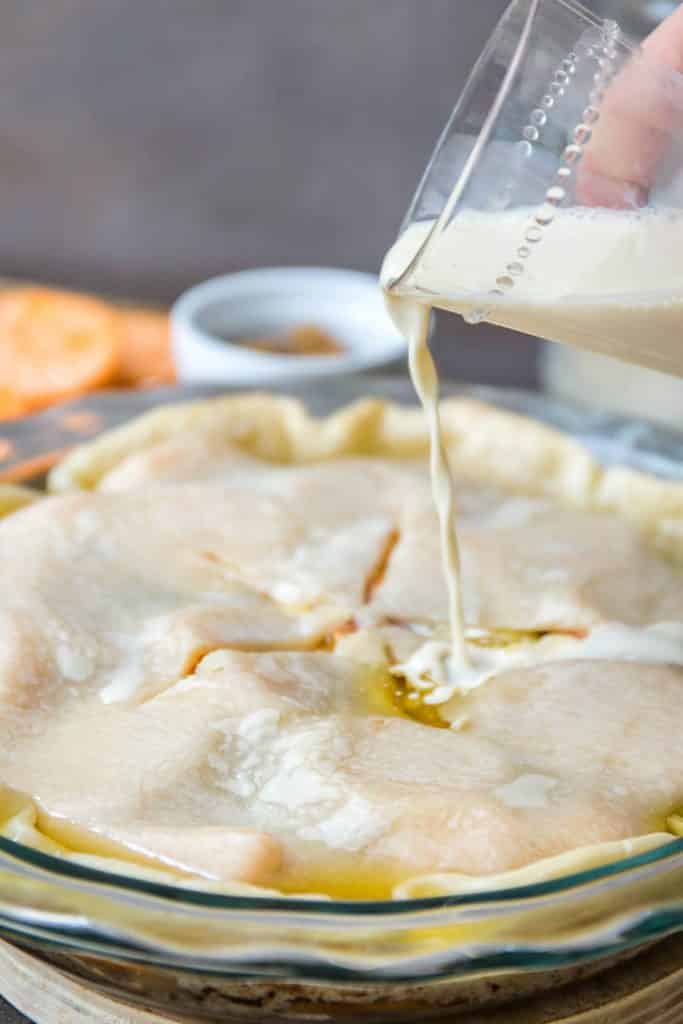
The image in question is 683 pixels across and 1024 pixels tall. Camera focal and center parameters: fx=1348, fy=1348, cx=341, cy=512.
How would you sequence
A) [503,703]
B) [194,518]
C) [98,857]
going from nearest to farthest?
1. [98,857]
2. [503,703]
3. [194,518]

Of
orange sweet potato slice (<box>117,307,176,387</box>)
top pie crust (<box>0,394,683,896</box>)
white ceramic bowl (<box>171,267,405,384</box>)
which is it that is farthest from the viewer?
orange sweet potato slice (<box>117,307,176,387</box>)

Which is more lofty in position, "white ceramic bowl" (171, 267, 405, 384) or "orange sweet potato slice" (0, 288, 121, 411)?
"white ceramic bowl" (171, 267, 405, 384)

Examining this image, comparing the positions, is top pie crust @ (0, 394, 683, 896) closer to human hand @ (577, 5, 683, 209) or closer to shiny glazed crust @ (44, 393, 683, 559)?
shiny glazed crust @ (44, 393, 683, 559)

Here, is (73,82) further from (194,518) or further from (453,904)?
(453,904)

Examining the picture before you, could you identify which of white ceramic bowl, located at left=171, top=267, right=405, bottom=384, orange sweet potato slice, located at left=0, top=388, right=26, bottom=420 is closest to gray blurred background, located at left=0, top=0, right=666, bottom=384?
white ceramic bowl, located at left=171, top=267, right=405, bottom=384

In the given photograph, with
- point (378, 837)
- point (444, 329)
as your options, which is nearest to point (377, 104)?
point (444, 329)

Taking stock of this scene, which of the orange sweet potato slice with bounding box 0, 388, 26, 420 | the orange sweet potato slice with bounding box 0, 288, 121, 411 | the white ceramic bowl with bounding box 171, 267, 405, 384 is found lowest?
the orange sweet potato slice with bounding box 0, 388, 26, 420
